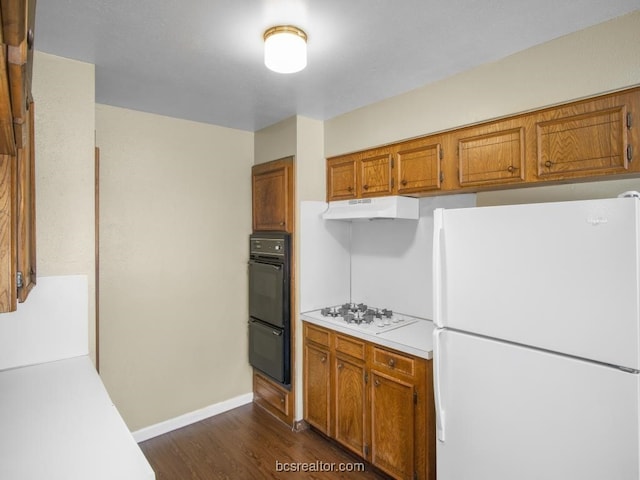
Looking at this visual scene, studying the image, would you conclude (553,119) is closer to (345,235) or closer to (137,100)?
(345,235)

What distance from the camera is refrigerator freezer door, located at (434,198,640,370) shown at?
129 cm

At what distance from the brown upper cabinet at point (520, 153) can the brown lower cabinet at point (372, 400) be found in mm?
1082

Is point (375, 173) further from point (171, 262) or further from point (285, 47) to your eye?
point (171, 262)

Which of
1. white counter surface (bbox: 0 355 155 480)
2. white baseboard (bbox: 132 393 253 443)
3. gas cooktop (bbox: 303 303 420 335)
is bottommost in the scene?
white baseboard (bbox: 132 393 253 443)

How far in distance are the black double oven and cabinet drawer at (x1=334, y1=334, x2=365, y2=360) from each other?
462mm

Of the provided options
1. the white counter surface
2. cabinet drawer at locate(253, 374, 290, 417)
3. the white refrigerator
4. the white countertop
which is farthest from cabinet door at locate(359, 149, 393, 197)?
the white counter surface

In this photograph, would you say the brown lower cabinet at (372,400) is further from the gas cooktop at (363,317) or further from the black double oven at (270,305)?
the black double oven at (270,305)

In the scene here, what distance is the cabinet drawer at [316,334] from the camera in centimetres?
275

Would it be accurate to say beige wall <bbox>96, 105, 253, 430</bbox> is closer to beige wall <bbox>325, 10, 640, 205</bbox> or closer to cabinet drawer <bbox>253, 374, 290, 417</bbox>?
cabinet drawer <bbox>253, 374, 290, 417</bbox>

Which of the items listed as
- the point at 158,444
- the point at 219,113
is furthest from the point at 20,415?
the point at 219,113

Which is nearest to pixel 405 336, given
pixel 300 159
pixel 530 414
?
pixel 530 414

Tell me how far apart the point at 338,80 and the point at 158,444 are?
9.35 ft

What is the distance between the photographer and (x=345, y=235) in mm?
3270

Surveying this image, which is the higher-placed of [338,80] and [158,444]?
[338,80]
